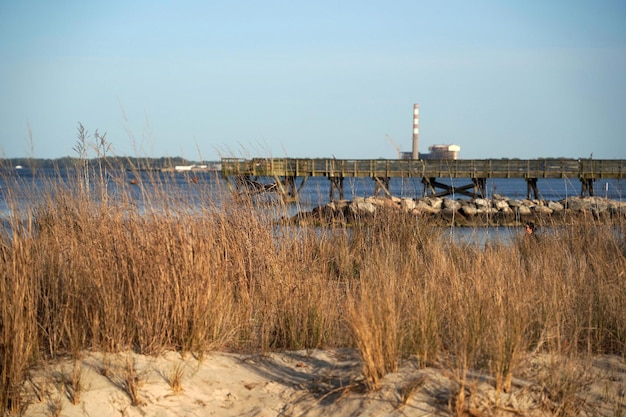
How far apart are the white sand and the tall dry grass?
0.37ft

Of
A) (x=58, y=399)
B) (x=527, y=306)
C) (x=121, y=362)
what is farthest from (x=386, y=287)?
(x=58, y=399)

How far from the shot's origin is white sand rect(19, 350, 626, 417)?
167 inches

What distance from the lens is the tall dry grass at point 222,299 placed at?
4.57 m

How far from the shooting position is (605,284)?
6.08m

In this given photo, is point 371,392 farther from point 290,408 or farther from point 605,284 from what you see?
point 605,284

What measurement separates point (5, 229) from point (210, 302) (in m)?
1.92

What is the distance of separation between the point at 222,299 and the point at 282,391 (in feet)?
4.01

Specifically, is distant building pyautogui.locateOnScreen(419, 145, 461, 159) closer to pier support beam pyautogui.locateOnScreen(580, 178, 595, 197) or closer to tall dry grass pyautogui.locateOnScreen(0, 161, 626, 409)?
pier support beam pyautogui.locateOnScreen(580, 178, 595, 197)

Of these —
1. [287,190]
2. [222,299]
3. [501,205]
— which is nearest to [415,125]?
[501,205]

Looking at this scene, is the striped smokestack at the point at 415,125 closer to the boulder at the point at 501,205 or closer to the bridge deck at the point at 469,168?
the bridge deck at the point at 469,168

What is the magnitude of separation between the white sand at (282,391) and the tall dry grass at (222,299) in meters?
0.11

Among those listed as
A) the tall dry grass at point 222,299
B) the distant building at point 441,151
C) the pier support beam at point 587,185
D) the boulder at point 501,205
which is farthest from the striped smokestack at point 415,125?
the tall dry grass at point 222,299

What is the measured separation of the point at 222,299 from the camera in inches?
225

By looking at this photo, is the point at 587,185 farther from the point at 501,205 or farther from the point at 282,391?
the point at 282,391
